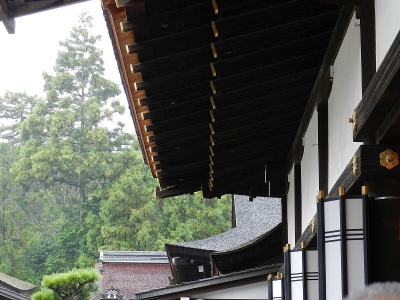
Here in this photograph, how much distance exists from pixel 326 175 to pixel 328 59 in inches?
45.6

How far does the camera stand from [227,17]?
22.7ft

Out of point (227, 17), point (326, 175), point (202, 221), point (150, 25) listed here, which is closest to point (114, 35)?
point (150, 25)

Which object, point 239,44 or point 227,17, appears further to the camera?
point 239,44

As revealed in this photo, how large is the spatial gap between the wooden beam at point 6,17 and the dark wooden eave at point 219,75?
26.0 inches

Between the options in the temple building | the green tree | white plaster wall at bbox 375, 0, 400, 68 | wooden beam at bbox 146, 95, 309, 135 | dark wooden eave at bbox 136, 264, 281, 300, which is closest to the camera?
white plaster wall at bbox 375, 0, 400, 68

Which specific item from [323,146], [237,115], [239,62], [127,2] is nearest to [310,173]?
[237,115]

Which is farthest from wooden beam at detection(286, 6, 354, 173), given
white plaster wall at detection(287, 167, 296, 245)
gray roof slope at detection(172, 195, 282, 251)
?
gray roof slope at detection(172, 195, 282, 251)

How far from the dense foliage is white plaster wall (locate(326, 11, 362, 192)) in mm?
50544

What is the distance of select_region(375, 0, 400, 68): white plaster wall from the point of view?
519 centimetres

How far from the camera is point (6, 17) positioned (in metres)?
6.13

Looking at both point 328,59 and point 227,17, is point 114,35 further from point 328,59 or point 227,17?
point 328,59

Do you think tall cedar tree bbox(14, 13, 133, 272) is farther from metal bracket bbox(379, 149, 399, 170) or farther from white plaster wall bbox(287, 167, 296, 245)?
metal bracket bbox(379, 149, 399, 170)

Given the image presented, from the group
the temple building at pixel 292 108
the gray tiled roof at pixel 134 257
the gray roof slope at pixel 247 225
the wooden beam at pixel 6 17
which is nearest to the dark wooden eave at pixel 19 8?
the wooden beam at pixel 6 17

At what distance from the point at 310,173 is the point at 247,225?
1412 centimetres
